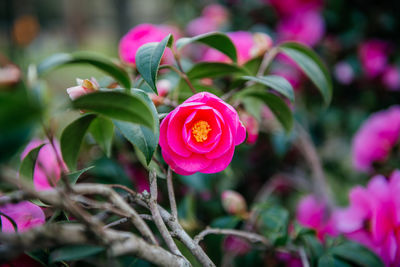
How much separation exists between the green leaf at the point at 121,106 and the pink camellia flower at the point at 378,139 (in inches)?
26.7

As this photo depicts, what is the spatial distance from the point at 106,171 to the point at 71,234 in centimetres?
46

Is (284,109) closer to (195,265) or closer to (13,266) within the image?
(195,265)

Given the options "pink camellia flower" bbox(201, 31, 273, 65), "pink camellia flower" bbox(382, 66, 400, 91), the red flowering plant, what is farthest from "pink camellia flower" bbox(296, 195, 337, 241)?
"pink camellia flower" bbox(382, 66, 400, 91)

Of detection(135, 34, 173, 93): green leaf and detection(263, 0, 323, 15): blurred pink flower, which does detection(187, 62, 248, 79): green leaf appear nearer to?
detection(135, 34, 173, 93): green leaf

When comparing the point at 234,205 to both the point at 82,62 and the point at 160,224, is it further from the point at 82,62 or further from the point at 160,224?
the point at 82,62

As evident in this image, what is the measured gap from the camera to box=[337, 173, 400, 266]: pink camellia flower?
1.85ft

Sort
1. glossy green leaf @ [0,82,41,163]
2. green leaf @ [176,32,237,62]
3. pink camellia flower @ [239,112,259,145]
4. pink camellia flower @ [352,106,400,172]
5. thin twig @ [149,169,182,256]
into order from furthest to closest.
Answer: pink camellia flower @ [352,106,400,172] < pink camellia flower @ [239,112,259,145] < green leaf @ [176,32,237,62] < thin twig @ [149,169,182,256] < glossy green leaf @ [0,82,41,163]

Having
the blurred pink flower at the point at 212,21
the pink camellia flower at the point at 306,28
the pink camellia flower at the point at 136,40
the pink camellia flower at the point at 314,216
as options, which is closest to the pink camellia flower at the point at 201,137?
the pink camellia flower at the point at 136,40

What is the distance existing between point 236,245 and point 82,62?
656mm

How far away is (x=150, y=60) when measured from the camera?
17.8 inches

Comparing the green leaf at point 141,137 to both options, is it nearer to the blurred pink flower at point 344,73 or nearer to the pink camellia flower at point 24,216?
the pink camellia flower at point 24,216

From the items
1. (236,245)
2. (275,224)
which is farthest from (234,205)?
→ (236,245)

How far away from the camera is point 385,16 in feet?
3.71

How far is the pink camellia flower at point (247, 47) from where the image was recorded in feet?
2.33
